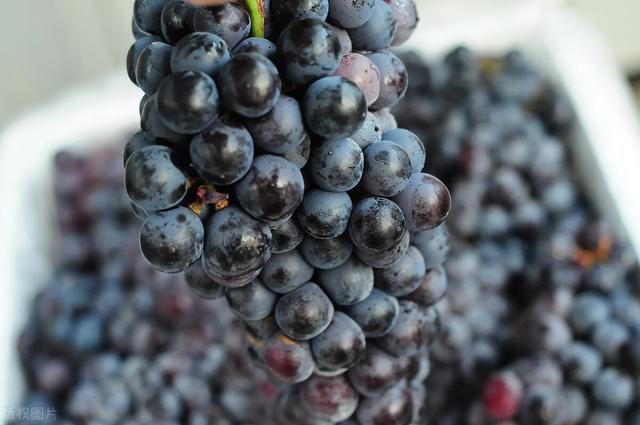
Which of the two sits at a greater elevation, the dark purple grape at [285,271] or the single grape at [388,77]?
the single grape at [388,77]

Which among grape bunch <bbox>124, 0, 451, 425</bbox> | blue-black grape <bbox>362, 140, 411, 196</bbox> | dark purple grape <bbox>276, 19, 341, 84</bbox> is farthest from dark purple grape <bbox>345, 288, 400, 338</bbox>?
dark purple grape <bbox>276, 19, 341, 84</bbox>

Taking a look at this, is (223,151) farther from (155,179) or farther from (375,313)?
→ (375,313)

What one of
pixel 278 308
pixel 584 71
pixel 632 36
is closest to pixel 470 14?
pixel 584 71

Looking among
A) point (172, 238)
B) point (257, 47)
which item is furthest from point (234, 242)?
point (257, 47)

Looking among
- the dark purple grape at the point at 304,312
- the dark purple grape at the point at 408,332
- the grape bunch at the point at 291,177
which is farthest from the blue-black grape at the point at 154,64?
the dark purple grape at the point at 408,332

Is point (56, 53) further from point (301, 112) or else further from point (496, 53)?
point (301, 112)

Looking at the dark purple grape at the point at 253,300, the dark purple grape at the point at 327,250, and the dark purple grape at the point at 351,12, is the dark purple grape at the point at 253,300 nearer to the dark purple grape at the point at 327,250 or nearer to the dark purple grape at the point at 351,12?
the dark purple grape at the point at 327,250

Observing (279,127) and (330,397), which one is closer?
(279,127)
